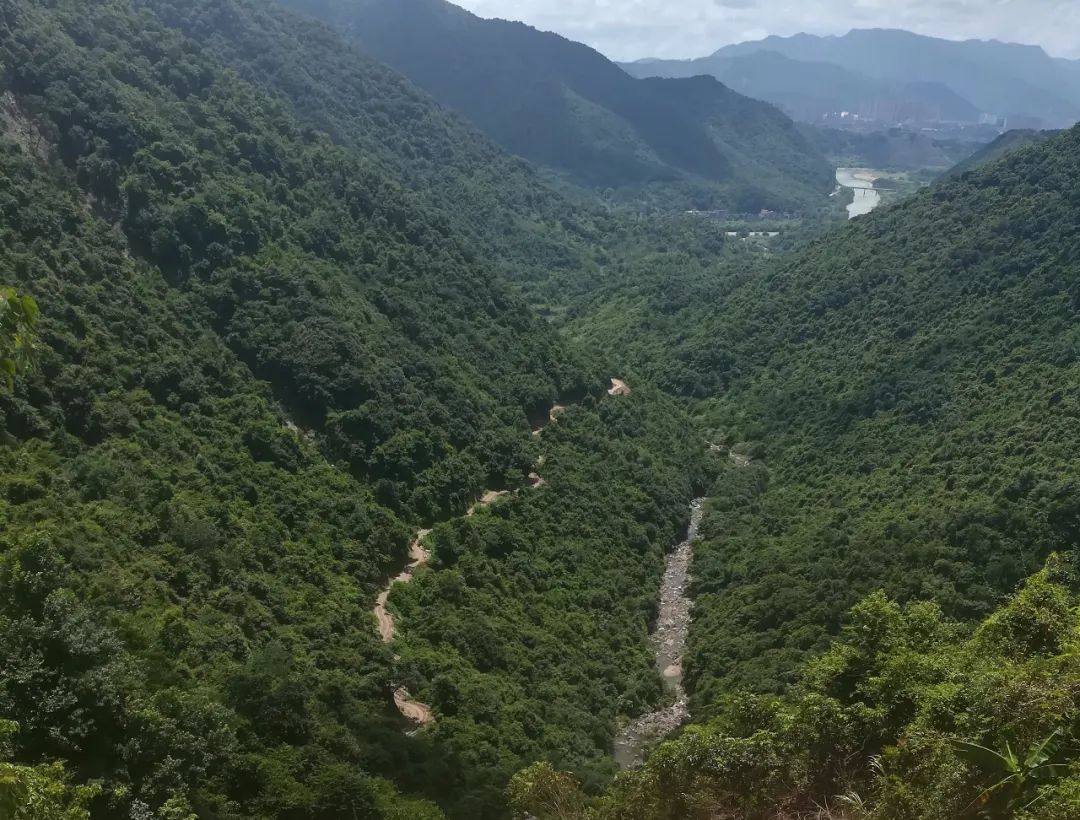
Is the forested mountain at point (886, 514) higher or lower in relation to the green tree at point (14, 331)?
lower

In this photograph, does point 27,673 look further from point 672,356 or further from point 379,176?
point 672,356

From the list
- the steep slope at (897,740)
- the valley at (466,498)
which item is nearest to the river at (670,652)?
the valley at (466,498)

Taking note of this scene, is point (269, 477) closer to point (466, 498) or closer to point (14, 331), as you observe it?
point (466, 498)

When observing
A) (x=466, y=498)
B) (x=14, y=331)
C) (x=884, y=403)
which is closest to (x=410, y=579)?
(x=466, y=498)

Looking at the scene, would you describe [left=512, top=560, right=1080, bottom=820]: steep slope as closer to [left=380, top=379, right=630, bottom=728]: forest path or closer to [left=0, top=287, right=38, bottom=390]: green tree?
[left=380, top=379, right=630, bottom=728]: forest path

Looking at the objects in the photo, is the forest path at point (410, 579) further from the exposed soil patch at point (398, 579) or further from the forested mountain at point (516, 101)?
the forested mountain at point (516, 101)

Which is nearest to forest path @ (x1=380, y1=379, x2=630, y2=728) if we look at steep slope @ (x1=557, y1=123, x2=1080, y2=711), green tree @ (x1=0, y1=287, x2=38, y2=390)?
steep slope @ (x1=557, y1=123, x2=1080, y2=711)
